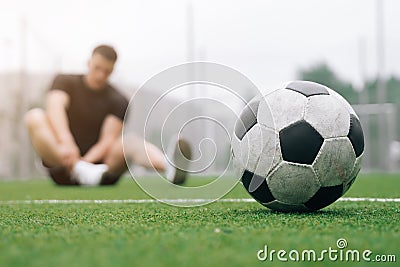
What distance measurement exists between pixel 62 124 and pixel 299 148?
4449 mm

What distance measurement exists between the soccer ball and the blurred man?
10.4 feet

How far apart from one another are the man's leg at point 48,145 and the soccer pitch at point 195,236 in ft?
11.4

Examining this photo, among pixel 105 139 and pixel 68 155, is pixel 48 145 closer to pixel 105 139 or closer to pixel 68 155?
pixel 68 155

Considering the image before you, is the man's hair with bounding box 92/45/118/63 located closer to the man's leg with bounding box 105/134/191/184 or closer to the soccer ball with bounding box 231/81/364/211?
the man's leg with bounding box 105/134/191/184

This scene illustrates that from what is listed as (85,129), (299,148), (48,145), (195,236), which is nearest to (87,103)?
(85,129)

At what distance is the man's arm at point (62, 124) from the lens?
6.28 m

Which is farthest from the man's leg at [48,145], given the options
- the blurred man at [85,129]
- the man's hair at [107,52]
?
the man's hair at [107,52]

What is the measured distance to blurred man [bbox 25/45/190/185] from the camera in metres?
6.25

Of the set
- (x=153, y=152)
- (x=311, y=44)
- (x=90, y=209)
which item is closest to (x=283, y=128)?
(x=90, y=209)

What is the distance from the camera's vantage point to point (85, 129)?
7426 mm

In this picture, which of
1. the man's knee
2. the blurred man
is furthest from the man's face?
the man's knee

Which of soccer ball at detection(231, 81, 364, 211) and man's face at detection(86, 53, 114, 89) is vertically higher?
man's face at detection(86, 53, 114, 89)

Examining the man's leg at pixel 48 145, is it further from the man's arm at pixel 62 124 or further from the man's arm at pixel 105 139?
the man's arm at pixel 105 139

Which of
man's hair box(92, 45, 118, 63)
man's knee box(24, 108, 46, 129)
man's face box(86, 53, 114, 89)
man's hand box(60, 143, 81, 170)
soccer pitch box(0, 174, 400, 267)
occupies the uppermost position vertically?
man's hair box(92, 45, 118, 63)
